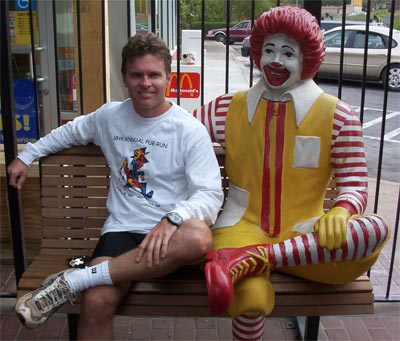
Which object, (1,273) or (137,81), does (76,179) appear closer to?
(137,81)

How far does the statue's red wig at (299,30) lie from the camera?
91.9 inches

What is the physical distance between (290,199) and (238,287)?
457 mm

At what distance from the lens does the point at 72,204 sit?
2857mm

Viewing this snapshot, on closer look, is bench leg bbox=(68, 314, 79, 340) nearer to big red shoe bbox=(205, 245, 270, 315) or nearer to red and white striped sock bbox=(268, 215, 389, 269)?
big red shoe bbox=(205, 245, 270, 315)

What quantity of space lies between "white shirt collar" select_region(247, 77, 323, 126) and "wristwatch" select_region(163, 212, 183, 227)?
0.55 meters

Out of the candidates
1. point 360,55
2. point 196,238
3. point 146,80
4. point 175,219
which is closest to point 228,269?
point 196,238

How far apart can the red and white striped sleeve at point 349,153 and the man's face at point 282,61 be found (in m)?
0.24

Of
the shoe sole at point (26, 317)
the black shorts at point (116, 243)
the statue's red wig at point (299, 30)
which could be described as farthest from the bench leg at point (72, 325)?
the statue's red wig at point (299, 30)

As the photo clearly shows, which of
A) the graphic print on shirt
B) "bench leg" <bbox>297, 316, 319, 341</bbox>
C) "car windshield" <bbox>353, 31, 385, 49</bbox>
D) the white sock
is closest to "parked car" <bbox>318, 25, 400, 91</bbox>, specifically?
"car windshield" <bbox>353, 31, 385, 49</bbox>

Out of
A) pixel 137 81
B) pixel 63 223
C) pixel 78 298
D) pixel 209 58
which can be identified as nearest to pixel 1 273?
pixel 63 223

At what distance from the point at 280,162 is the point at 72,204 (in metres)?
1.09

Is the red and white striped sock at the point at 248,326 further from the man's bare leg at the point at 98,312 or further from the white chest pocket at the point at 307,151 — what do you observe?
the white chest pocket at the point at 307,151

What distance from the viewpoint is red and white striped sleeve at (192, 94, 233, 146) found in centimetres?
260

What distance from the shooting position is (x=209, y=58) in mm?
17453
